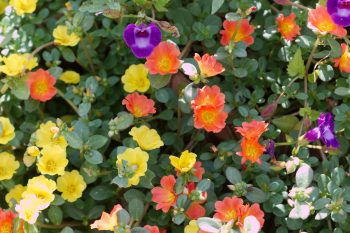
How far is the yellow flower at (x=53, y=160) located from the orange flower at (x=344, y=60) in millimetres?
846

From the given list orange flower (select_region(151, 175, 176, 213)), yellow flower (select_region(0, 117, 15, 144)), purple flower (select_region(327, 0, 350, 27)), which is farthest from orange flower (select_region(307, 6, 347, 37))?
yellow flower (select_region(0, 117, 15, 144))

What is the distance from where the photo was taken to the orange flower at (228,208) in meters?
1.64

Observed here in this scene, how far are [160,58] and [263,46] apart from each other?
437 millimetres

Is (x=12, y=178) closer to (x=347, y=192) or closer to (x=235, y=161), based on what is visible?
(x=235, y=161)

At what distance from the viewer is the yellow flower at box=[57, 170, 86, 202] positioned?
1.79 metres

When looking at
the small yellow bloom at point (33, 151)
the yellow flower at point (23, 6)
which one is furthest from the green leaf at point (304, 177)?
the yellow flower at point (23, 6)

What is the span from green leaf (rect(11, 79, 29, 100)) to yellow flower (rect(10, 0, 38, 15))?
0.26m

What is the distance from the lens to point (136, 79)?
1963 millimetres

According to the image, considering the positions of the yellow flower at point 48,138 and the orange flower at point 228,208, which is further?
the yellow flower at point 48,138

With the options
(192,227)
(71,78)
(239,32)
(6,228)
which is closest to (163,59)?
(239,32)

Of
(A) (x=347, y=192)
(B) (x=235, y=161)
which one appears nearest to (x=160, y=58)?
(B) (x=235, y=161)

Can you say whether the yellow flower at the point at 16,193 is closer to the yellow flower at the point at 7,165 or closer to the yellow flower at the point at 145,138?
the yellow flower at the point at 7,165

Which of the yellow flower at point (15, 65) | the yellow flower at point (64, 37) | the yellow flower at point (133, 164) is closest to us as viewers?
the yellow flower at point (133, 164)

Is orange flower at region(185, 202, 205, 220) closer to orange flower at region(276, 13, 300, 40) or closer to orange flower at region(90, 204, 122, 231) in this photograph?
orange flower at region(90, 204, 122, 231)
